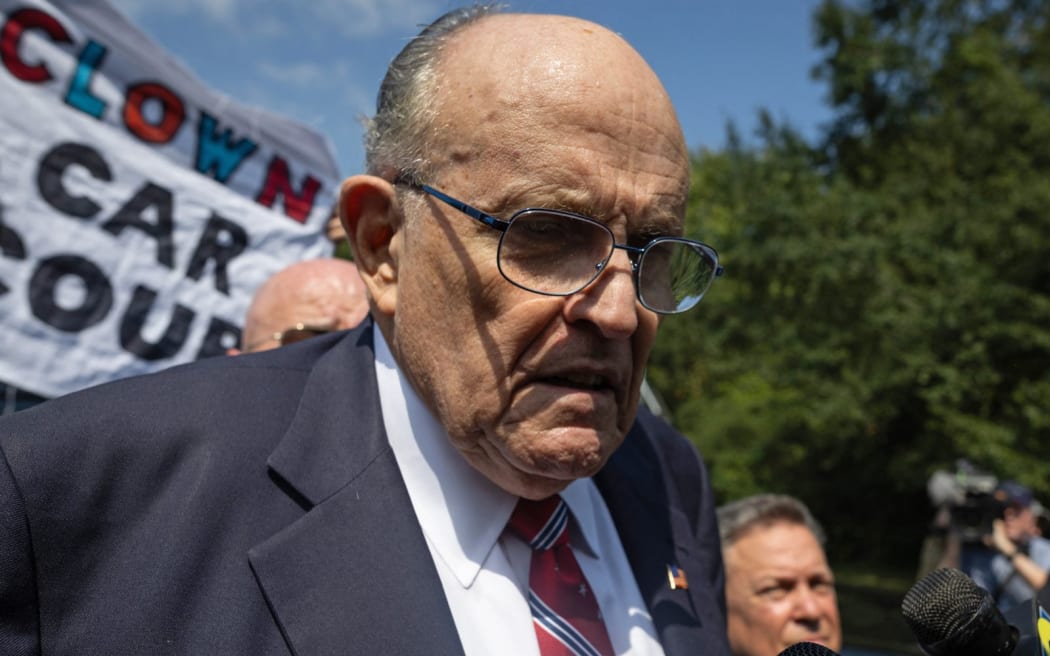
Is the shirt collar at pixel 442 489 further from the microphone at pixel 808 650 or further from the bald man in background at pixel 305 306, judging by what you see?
the bald man in background at pixel 305 306

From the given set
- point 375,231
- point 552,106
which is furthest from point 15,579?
point 552,106

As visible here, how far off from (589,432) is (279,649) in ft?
1.96

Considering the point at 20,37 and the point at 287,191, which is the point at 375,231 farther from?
the point at 287,191

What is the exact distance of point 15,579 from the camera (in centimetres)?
140

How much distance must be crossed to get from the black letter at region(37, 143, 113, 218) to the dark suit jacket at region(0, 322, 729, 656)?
6.95ft

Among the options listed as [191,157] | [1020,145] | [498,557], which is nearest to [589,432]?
[498,557]

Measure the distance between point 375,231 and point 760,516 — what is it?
82.6 inches

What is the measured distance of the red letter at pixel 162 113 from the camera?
3875 millimetres

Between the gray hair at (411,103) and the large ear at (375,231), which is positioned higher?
the gray hair at (411,103)

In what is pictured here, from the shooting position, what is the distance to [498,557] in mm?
1802

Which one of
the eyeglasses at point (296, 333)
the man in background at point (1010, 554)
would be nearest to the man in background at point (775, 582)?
the eyeglasses at point (296, 333)

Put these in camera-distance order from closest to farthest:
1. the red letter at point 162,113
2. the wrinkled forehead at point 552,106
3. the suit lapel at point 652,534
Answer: the wrinkled forehead at point 552,106
the suit lapel at point 652,534
the red letter at point 162,113

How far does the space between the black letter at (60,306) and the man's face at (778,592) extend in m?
2.43

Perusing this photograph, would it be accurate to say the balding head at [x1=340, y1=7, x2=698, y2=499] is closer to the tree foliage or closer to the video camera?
the video camera
